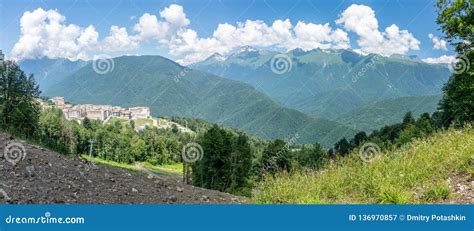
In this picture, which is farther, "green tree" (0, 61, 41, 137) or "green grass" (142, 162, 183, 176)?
"green grass" (142, 162, 183, 176)

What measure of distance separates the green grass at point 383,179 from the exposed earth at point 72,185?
256cm

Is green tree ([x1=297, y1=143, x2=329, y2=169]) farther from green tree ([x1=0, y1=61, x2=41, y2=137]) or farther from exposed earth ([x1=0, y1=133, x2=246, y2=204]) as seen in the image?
green tree ([x1=0, y1=61, x2=41, y2=137])

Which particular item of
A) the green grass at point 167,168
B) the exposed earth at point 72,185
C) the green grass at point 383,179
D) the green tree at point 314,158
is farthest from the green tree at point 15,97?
the green grass at point 167,168

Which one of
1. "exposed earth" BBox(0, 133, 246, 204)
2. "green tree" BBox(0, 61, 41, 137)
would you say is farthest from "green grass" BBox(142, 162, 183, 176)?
"exposed earth" BBox(0, 133, 246, 204)

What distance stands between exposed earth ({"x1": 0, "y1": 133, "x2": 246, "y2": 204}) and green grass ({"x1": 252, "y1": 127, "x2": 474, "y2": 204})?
2563mm

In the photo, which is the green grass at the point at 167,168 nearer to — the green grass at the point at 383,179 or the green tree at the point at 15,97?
the green tree at the point at 15,97

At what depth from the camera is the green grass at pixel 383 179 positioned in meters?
9.20

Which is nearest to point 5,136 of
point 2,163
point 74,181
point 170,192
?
point 2,163

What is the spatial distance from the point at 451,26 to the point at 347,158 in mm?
20243

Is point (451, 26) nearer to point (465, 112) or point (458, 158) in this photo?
point (465, 112)

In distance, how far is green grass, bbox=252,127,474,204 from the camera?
9.20 meters

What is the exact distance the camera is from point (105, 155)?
→ 149 metres

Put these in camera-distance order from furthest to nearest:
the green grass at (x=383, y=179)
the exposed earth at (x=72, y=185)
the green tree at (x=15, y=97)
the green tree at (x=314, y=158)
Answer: the green tree at (x=15, y=97), the green tree at (x=314, y=158), the exposed earth at (x=72, y=185), the green grass at (x=383, y=179)

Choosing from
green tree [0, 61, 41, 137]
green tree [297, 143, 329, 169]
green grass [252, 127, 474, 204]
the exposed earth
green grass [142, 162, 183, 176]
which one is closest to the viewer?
green grass [252, 127, 474, 204]
